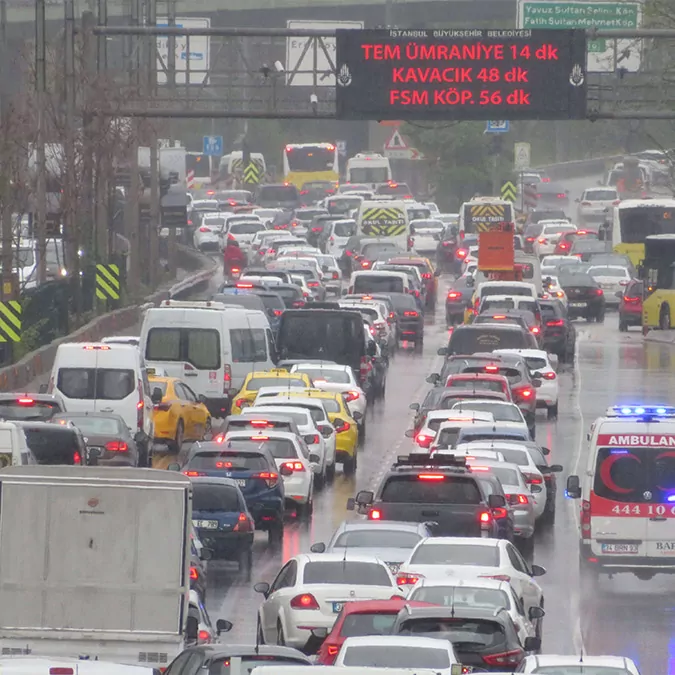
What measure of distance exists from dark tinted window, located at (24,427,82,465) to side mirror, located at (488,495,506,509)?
5577mm

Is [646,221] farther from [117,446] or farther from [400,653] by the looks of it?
[400,653]

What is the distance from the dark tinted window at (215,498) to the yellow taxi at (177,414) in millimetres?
9912

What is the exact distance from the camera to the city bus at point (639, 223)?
74.4 m

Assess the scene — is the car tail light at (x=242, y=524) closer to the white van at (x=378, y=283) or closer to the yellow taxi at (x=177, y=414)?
the yellow taxi at (x=177, y=414)

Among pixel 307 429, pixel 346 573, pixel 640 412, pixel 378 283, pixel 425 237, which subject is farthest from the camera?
pixel 425 237

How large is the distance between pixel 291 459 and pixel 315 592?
10619mm

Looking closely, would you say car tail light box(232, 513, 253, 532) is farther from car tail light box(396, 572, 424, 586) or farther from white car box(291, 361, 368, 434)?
white car box(291, 361, 368, 434)

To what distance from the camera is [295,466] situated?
3038 centimetres

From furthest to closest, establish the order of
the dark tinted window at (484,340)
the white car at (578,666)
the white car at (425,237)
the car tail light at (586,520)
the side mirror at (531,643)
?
the white car at (425,237) → the dark tinted window at (484,340) → the car tail light at (586,520) → the side mirror at (531,643) → the white car at (578,666)

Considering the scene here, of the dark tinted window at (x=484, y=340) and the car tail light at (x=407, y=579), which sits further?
the dark tinted window at (x=484, y=340)

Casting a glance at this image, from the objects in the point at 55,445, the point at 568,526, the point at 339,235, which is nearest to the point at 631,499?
the point at 568,526

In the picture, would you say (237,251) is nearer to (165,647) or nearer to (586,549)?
(586,549)

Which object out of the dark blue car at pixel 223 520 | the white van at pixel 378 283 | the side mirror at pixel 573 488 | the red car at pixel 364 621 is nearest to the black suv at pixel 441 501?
the side mirror at pixel 573 488

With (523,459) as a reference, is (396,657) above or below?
above
